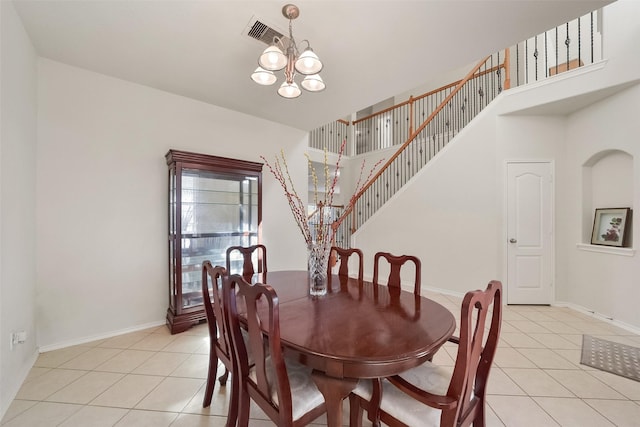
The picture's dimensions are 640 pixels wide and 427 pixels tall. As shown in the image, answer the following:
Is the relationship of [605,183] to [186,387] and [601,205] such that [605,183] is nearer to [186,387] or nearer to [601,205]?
[601,205]

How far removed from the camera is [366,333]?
4.24 feet

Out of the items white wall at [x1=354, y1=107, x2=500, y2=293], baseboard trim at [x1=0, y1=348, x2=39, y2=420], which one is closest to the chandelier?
baseboard trim at [x1=0, y1=348, x2=39, y2=420]

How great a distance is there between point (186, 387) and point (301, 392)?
4.00ft

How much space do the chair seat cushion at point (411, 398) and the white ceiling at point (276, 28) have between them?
2.27 m

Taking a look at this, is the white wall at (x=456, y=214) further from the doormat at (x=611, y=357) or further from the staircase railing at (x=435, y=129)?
the doormat at (x=611, y=357)

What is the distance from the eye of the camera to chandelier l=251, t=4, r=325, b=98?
176cm

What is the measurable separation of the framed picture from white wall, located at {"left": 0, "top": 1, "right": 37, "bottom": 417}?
5.80 meters

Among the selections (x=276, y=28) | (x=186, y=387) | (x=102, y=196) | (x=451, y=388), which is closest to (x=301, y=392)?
(x=451, y=388)

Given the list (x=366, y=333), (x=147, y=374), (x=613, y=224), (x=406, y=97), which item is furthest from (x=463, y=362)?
(x=406, y=97)

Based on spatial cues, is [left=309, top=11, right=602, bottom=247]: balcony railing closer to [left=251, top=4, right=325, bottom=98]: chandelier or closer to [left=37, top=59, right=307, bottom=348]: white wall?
[left=251, top=4, right=325, bottom=98]: chandelier

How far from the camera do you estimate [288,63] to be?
2.00 m

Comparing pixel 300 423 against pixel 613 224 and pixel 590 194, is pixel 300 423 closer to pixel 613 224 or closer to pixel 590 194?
pixel 613 224

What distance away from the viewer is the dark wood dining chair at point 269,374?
44.9 inches

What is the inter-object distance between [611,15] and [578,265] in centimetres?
304
